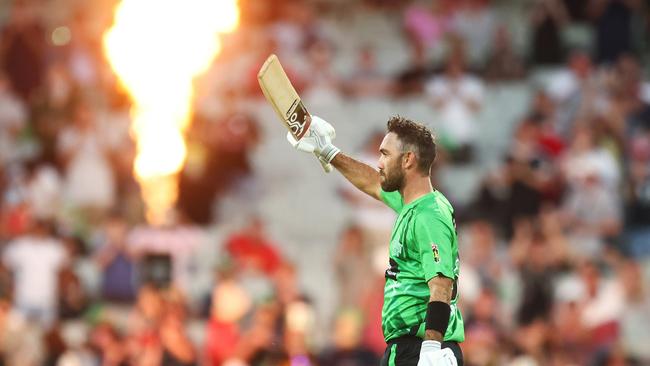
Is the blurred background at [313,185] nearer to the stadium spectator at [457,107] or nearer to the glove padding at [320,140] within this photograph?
the stadium spectator at [457,107]

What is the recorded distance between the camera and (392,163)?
7.84 metres

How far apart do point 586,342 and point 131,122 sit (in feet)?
22.8

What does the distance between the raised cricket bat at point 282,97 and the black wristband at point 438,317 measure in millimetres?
1583

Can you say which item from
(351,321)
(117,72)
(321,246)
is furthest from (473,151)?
(117,72)

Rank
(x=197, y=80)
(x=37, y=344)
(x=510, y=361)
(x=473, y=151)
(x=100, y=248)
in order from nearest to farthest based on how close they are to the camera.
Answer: (x=510, y=361) → (x=37, y=344) → (x=100, y=248) → (x=473, y=151) → (x=197, y=80)

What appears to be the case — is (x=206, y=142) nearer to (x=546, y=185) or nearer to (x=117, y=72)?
(x=117, y=72)

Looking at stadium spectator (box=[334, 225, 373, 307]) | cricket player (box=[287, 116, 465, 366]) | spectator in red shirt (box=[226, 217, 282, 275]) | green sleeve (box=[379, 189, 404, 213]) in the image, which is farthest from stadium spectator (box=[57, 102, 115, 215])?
cricket player (box=[287, 116, 465, 366])

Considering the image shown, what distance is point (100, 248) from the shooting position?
16078 millimetres

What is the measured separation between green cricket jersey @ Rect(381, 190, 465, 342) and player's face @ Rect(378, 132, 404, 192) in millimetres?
156

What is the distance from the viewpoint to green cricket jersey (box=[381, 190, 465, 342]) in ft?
24.9

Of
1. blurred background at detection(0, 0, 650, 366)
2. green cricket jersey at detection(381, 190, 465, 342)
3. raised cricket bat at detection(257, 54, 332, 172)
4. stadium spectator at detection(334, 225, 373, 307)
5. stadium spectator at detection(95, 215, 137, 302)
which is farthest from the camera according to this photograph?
stadium spectator at detection(95, 215, 137, 302)

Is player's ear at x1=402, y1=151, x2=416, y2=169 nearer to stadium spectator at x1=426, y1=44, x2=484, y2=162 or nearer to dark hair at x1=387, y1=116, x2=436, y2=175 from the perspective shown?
dark hair at x1=387, y1=116, x2=436, y2=175

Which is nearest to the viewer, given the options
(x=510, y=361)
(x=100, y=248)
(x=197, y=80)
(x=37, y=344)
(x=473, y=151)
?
(x=510, y=361)

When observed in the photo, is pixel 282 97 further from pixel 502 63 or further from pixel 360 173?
pixel 502 63
